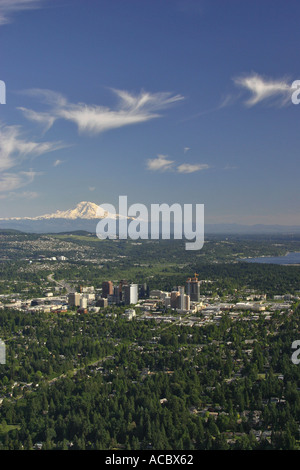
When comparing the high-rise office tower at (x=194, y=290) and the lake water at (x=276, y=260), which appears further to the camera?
the lake water at (x=276, y=260)

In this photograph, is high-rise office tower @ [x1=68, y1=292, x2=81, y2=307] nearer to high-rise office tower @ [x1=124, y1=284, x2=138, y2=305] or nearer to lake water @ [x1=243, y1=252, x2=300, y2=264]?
high-rise office tower @ [x1=124, y1=284, x2=138, y2=305]

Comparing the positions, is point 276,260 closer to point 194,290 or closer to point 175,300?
point 194,290

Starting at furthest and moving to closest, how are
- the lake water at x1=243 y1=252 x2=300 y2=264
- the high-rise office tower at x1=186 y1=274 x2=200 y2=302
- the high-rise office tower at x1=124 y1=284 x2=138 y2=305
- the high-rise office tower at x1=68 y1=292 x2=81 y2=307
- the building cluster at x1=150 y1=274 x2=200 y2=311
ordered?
the lake water at x1=243 y1=252 x2=300 y2=264 → the high-rise office tower at x1=186 y1=274 x2=200 y2=302 → the high-rise office tower at x1=124 y1=284 x2=138 y2=305 → the high-rise office tower at x1=68 y1=292 x2=81 y2=307 → the building cluster at x1=150 y1=274 x2=200 y2=311

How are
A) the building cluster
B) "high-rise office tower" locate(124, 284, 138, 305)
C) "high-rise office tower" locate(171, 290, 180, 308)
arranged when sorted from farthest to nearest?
"high-rise office tower" locate(124, 284, 138, 305) < "high-rise office tower" locate(171, 290, 180, 308) < the building cluster

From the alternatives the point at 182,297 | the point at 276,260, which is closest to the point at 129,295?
the point at 182,297

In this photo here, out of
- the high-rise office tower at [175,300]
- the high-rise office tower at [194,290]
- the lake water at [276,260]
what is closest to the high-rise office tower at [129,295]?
the high-rise office tower at [175,300]

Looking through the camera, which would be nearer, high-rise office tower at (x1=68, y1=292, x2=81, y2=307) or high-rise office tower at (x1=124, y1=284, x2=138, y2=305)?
high-rise office tower at (x1=68, y1=292, x2=81, y2=307)

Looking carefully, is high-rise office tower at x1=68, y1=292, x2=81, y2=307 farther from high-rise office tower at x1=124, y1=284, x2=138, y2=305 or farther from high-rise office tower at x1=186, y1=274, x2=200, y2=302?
high-rise office tower at x1=186, y1=274, x2=200, y2=302

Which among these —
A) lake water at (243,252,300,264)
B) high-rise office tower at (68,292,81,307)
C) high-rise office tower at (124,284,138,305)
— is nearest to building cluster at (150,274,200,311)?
high-rise office tower at (124,284,138,305)

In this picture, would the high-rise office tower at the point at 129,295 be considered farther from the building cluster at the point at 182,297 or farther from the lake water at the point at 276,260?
the lake water at the point at 276,260

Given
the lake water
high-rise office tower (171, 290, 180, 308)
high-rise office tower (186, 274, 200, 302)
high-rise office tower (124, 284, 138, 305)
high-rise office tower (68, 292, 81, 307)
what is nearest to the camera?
high-rise office tower (171, 290, 180, 308)
